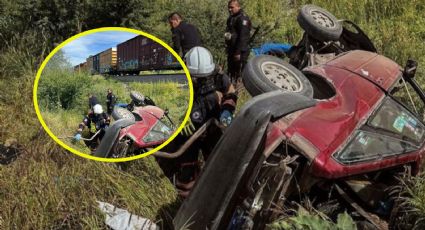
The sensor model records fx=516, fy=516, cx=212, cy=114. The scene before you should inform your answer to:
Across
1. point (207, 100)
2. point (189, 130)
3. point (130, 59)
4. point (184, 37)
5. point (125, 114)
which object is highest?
point (130, 59)

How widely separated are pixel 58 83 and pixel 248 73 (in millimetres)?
1439

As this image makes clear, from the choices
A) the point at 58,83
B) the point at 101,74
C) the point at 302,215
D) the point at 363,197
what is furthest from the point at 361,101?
the point at 58,83

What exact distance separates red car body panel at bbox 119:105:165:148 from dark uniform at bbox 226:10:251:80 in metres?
5.40

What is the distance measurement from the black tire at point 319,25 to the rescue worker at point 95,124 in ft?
11.9

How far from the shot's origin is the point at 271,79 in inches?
158

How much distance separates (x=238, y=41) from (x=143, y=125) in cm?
556

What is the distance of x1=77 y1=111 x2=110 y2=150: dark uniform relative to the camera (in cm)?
323

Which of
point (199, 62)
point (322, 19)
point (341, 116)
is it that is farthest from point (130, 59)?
point (322, 19)

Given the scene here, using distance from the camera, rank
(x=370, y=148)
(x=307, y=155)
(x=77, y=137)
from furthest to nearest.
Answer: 1. (x=370, y=148)
2. (x=77, y=137)
3. (x=307, y=155)

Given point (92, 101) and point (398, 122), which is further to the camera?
point (398, 122)

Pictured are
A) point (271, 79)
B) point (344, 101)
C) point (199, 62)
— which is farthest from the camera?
point (199, 62)

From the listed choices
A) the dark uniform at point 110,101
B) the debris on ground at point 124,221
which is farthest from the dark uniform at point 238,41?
the dark uniform at point 110,101

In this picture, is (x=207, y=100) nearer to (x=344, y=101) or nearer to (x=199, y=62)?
(x=199, y=62)

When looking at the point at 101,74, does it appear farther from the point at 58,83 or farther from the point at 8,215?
the point at 8,215
